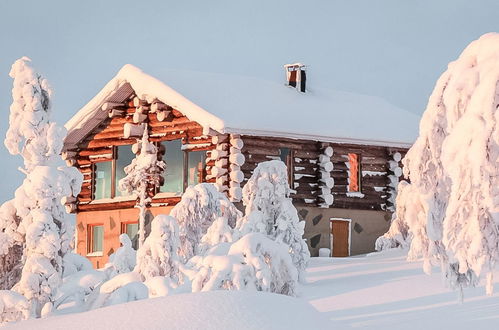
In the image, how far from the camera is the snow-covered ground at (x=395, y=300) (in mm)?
17250

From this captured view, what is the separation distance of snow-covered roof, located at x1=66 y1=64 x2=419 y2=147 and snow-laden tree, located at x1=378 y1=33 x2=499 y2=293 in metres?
18.4

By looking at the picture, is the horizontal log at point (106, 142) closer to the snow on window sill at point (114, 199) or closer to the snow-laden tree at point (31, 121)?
the snow on window sill at point (114, 199)

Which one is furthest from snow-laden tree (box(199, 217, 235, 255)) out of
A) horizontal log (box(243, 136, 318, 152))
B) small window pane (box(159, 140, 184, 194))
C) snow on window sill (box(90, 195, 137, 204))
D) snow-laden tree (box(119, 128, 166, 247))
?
snow on window sill (box(90, 195, 137, 204))

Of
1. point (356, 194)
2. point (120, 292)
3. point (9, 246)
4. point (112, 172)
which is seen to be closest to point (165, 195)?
point (112, 172)

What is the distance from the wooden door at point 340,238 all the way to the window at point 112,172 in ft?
23.5

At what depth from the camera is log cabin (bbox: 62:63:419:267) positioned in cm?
3122

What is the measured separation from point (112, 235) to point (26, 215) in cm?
1602

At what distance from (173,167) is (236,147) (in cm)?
310

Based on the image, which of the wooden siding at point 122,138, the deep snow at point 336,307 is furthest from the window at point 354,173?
the wooden siding at point 122,138

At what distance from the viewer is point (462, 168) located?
1048 centimetres

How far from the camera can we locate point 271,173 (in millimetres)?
25688

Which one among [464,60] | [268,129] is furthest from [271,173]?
[464,60]

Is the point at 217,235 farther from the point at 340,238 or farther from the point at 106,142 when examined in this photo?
the point at 106,142

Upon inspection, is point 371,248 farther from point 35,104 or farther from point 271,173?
point 35,104
